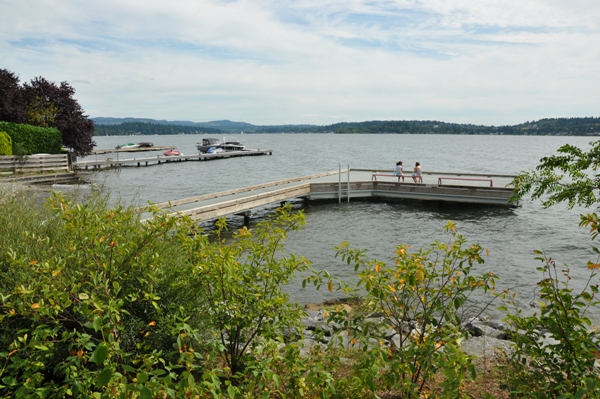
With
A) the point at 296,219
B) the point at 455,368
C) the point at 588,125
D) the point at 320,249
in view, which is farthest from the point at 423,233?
the point at 588,125

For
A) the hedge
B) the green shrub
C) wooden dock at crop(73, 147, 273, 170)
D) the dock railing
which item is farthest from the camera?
wooden dock at crop(73, 147, 273, 170)

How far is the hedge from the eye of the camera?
34.1m

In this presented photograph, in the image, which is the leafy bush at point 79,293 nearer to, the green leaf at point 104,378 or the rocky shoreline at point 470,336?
the green leaf at point 104,378

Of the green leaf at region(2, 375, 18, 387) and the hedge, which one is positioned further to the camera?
the hedge

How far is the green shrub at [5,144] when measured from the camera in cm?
3269

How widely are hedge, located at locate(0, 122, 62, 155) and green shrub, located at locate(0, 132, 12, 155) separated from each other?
0.44 m

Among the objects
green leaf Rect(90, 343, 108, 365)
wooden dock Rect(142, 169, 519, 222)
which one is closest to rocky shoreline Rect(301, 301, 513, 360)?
green leaf Rect(90, 343, 108, 365)

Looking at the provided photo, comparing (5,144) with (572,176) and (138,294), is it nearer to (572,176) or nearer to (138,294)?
(138,294)

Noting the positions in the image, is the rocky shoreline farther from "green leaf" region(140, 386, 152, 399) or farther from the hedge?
the hedge

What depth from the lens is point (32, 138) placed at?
35.9 meters

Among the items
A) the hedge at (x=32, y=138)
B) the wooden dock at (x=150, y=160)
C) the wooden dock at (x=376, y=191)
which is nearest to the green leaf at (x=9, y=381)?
the wooden dock at (x=376, y=191)

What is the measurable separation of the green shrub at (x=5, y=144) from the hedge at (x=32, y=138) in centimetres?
44

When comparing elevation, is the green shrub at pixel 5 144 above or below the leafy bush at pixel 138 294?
above

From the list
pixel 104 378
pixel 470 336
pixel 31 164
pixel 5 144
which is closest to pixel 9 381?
pixel 104 378
